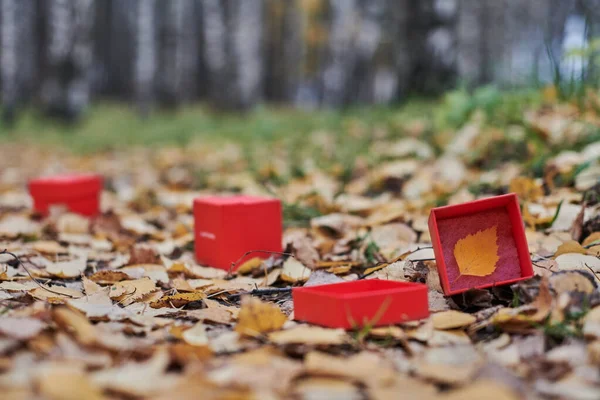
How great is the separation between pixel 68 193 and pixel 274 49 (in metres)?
27.2

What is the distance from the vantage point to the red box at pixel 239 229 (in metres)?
2.15

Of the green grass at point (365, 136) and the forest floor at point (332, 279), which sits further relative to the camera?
the green grass at point (365, 136)

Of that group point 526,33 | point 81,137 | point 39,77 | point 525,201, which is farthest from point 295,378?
point 526,33

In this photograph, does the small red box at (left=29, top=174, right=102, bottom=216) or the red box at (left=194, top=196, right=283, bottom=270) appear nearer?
the red box at (left=194, top=196, right=283, bottom=270)

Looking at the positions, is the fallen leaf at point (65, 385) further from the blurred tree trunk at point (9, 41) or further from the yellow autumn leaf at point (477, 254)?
the blurred tree trunk at point (9, 41)


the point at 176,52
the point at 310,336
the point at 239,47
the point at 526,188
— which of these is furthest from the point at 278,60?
the point at 310,336

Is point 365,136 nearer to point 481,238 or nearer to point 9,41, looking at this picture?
point 481,238

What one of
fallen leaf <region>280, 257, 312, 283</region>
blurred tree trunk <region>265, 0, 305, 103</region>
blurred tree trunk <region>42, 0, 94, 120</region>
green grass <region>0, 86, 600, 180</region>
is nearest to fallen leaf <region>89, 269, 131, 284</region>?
fallen leaf <region>280, 257, 312, 283</region>

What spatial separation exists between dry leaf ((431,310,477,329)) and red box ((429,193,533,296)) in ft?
0.38

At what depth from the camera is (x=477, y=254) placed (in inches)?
64.9

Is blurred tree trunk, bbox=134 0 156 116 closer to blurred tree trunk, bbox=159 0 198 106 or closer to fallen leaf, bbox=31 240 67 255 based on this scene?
blurred tree trunk, bbox=159 0 198 106

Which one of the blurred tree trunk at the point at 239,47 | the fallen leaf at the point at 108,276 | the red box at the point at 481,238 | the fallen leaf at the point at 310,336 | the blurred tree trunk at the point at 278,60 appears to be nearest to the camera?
the fallen leaf at the point at 310,336

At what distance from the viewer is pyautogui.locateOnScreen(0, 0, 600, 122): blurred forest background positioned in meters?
6.01

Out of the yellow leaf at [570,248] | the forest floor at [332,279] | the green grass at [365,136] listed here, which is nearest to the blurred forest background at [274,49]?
the green grass at [365,136]
